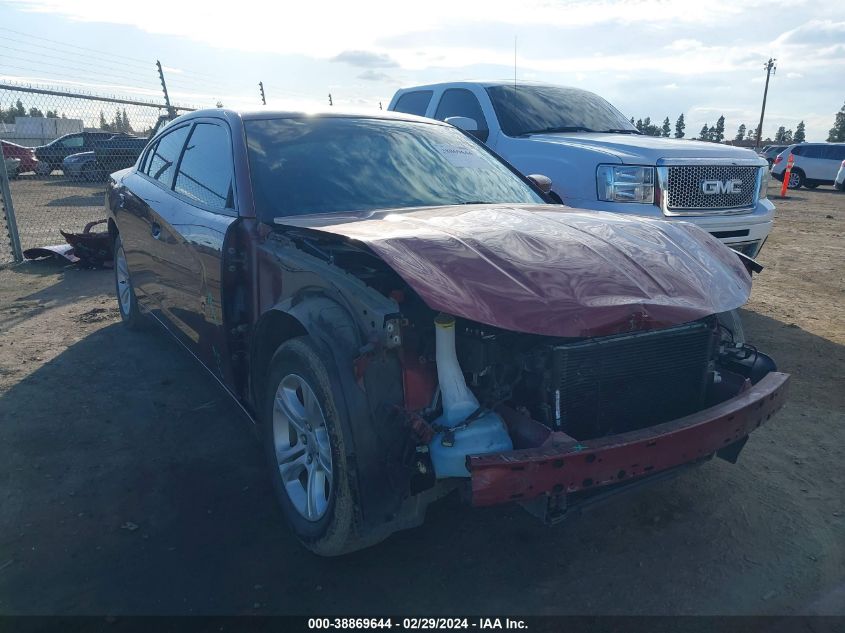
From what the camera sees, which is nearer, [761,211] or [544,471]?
[544,471]

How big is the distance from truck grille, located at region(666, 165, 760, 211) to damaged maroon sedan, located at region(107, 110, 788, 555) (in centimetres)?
252

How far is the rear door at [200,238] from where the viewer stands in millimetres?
3186

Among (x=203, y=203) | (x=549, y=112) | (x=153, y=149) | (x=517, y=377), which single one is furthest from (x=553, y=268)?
(x=549, y=112)

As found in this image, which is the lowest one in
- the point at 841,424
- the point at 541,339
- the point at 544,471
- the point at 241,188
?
the point at 841,424

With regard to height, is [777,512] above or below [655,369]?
below

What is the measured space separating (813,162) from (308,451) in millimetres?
27657

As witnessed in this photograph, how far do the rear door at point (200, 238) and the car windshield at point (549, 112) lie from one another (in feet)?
11.6

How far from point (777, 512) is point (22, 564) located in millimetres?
3335

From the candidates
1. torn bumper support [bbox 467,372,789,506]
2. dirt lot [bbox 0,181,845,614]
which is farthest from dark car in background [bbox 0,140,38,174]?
torn bumper support [bbox 467,372,789,506]

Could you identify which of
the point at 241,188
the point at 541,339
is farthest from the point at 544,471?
the point at 241,188

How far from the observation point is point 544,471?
201 cm

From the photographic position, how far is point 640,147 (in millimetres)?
5484

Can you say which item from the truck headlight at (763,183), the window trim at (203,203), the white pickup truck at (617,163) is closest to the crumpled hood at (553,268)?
the window trim at (203,203)

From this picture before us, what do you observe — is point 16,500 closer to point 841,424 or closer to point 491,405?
point 491,405
